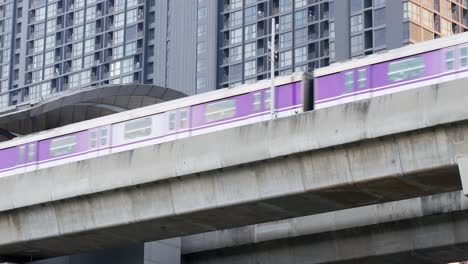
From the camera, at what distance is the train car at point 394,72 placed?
27891mm

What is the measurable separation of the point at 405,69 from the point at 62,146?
42.1ft

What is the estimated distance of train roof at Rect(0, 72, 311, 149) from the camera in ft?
102

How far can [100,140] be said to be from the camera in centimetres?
3516

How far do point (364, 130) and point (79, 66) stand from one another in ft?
390

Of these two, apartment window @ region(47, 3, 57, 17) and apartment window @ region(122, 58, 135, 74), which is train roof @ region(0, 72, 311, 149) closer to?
apartment window @ region(122, 58, 135, 74)

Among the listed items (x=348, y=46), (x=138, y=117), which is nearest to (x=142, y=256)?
(x=138, y=117)

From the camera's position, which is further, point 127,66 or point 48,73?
point 48,73

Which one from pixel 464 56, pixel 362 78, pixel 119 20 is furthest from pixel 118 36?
pixel 464 56

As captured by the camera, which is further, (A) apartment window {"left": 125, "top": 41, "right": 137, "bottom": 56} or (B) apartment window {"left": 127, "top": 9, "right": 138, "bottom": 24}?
(B) apartment window {"left": 127, "top": 9, "right": 138, "bottom": 24}

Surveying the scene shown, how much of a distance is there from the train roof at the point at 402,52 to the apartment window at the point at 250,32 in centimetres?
9869

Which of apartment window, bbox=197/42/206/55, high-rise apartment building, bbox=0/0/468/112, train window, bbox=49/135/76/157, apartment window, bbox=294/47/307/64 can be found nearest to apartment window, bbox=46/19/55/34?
high-rise apartment building, bbox=0/0/468/112

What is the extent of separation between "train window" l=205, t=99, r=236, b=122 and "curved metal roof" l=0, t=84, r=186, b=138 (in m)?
15.0

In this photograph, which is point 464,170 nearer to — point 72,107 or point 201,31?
point 72,107

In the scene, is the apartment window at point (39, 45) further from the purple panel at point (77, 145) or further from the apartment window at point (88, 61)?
the purple panel at point (77, 145)
